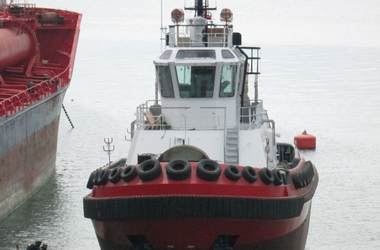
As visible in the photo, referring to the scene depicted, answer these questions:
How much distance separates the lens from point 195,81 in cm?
1602

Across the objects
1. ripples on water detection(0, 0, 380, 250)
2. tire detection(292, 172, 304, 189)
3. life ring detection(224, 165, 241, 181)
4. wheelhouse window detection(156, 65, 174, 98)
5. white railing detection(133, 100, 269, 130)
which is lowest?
ripples on water detection(0, 0, 380, 250)

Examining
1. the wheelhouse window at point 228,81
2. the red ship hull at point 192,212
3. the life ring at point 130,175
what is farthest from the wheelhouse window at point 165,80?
the life ring at point 130,175

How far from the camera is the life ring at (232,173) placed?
12.4 m

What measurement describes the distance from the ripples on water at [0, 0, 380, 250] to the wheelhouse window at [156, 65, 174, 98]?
197 inches

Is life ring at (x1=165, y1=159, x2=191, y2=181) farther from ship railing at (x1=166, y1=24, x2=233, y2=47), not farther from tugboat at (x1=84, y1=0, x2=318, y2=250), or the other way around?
ship railing at (x1=166, y1=24, x2=233, y2=47)

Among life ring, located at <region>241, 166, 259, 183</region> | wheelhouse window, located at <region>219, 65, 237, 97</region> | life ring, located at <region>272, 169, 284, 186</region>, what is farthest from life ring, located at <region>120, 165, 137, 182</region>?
wheelhouse window, located at <region>219, 65, 237, 97</region>

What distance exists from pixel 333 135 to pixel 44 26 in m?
15.5

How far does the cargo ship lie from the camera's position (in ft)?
69.2

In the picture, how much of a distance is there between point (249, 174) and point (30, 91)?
14.1m

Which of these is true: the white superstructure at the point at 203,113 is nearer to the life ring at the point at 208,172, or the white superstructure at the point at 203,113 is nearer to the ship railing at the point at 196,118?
the ship railing at the point at 196,118

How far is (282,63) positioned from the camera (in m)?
75.0

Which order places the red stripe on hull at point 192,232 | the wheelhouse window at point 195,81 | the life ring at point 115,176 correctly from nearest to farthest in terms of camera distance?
the red stripe on hull at point 192,232, the life ring at point 115,176, the wheelhouse window at point 195,81

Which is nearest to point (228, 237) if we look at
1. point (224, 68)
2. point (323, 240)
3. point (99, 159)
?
point (224, 68)

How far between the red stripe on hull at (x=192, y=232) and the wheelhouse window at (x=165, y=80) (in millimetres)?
4113
